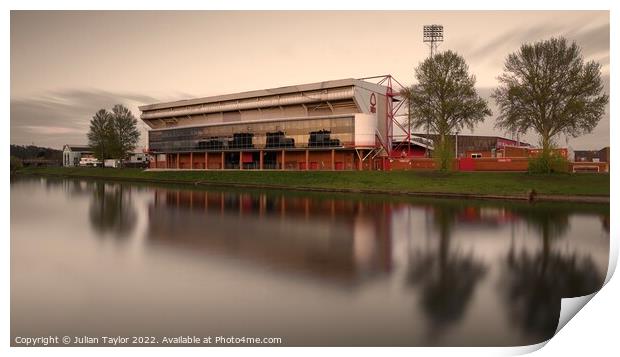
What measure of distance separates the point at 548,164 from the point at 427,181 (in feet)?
27.6

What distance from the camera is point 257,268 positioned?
8.86m

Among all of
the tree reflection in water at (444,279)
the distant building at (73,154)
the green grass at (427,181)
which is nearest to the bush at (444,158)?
the green grass at (427,181)

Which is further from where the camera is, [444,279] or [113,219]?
[113,219]

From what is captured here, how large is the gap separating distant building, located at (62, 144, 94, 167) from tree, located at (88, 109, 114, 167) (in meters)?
35.1

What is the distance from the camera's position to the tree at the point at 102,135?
6638 centimetres

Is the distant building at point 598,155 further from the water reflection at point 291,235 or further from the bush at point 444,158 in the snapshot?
the bush at point 444,158

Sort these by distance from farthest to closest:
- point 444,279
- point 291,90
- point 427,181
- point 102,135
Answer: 1. point 102,135
2. point 291,90
3. point 427,181
4. point 444,279

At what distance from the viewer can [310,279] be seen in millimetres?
8047

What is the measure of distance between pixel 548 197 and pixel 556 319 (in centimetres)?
2082

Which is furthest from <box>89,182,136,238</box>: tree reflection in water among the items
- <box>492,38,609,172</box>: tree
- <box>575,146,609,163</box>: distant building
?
<box>492,38,609,172</box>: tree

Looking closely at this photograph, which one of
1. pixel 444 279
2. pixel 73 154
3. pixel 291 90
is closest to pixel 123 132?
pixel 291 90

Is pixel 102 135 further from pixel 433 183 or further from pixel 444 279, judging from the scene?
pixel 444 279

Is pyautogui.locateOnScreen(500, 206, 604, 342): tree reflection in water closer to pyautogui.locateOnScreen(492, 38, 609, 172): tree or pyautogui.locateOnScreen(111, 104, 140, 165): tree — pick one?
pyautogui.locateOnScreen(492, 38, 609, 172): tree

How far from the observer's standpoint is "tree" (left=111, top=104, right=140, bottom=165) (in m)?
68.9
